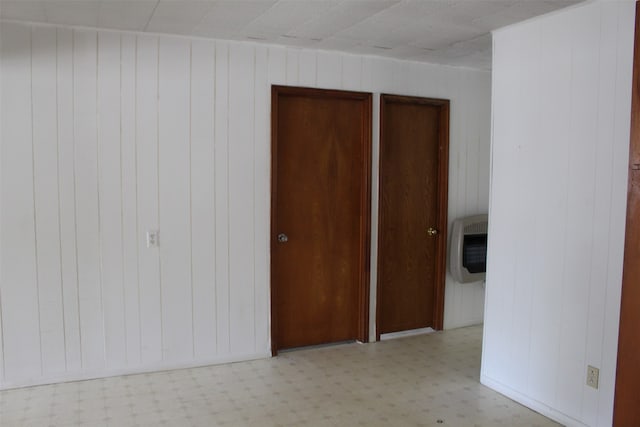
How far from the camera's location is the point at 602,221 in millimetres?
2869

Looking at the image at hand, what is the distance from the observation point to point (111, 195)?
3631 mm

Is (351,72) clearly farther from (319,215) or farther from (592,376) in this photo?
(592,376)

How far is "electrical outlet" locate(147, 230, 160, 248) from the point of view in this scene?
3.74 meters

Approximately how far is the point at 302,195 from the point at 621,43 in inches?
91.0

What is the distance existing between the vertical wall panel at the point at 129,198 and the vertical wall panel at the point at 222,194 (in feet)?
1.80

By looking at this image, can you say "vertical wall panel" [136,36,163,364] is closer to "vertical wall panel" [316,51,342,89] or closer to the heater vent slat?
"vertical wall panel" [316,51,342,89]

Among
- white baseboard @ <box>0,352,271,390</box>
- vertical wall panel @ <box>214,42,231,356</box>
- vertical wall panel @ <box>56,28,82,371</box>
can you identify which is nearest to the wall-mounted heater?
white baseboard @ <box>0,352,271,390</box>

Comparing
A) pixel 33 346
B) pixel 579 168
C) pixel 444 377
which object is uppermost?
pixel 579 168

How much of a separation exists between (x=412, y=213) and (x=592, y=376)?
2.07 m

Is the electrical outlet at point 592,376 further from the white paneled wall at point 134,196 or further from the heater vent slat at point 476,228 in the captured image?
the white paneled wall at point 134,196

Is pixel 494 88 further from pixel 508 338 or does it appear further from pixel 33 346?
pixel 33 346

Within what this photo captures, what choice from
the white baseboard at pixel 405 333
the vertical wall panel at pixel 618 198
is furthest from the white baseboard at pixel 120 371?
the vertical wall panel at pixel 618 198

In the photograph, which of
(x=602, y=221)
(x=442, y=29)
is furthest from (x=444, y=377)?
(x=442, y=29)

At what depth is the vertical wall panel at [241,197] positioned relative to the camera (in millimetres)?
3904
